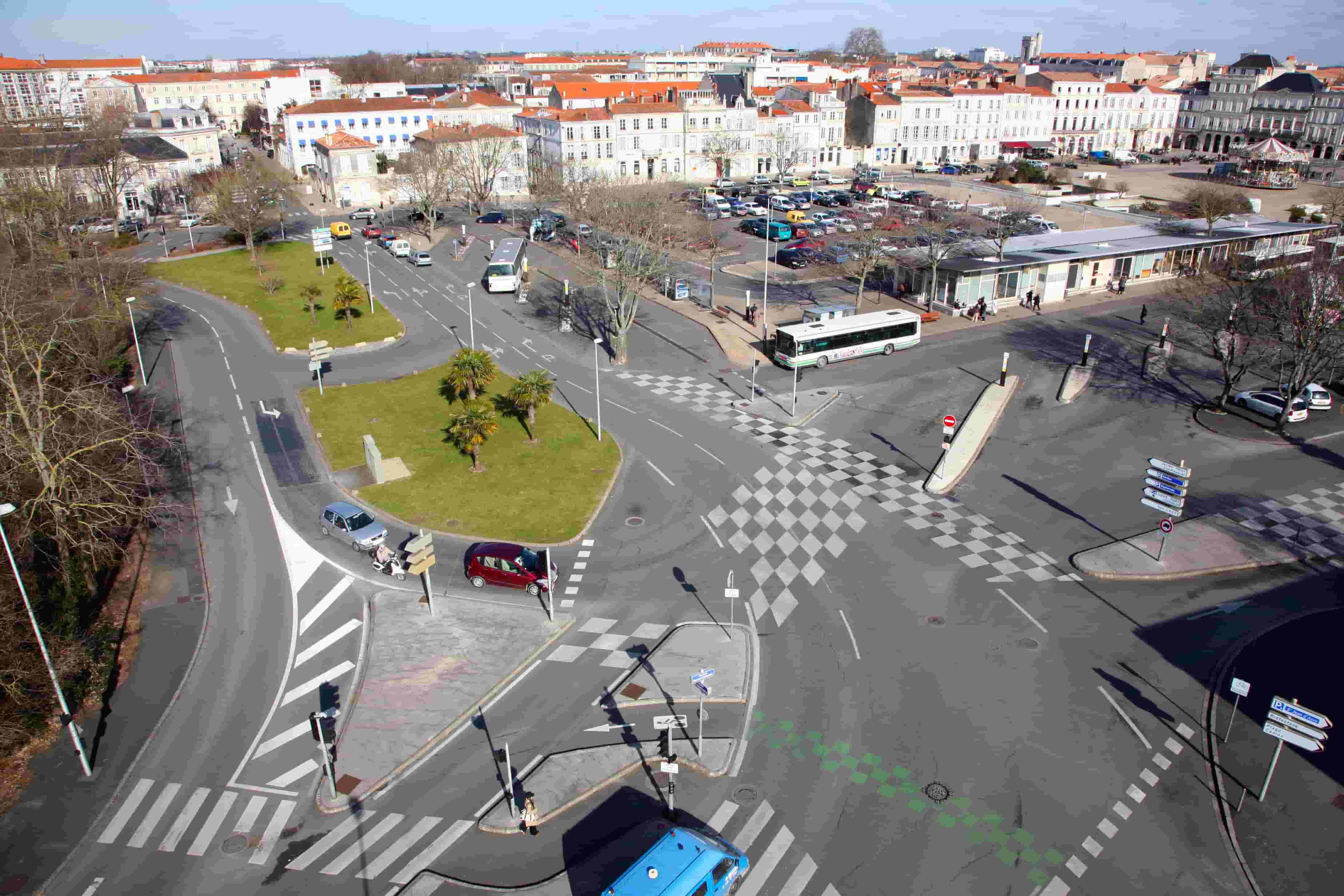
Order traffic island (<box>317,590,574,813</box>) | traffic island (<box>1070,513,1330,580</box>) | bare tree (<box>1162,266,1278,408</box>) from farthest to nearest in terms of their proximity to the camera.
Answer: bare tree (<box>1162,266,1278,408</box>)
traffic island (<box>1070,513,1330,580</box>)
traffic island (<box>317,590,574,813</box>)

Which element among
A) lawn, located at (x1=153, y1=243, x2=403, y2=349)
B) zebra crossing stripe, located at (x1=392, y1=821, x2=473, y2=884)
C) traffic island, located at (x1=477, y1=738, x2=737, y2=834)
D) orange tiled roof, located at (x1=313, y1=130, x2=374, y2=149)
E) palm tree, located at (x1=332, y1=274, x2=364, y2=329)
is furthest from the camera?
orange tiled roof, located at (x1=313, y1=130, x2=374, y2=149)

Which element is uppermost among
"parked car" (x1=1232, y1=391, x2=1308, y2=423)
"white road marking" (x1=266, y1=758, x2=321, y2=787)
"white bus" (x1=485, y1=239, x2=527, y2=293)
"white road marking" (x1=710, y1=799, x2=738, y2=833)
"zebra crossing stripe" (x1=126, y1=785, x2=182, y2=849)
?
"white bus" (x1=485, y1=239, x2=527, y2=293)

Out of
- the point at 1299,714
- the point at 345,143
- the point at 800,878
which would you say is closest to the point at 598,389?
the point at 800,878

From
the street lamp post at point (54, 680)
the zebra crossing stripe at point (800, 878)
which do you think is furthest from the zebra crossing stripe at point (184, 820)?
the zebra crossing stripe at point (800, 878)

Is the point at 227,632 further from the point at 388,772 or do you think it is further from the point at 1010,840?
the point at 1010,840

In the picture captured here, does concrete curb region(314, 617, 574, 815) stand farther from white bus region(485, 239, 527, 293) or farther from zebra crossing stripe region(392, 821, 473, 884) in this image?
white bus region(485, 239, 527, 293)

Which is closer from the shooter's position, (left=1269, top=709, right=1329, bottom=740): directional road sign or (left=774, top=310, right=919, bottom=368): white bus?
(left=1269, top=709, right=1329, bottom=740): directional road sign

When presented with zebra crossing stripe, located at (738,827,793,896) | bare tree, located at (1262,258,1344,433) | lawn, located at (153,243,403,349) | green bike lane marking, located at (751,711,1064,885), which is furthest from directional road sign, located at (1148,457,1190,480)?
lawn, located at (153,243,403,349)

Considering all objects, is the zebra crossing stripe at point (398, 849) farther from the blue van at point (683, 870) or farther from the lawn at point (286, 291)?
the lawn at point (286, 291)
